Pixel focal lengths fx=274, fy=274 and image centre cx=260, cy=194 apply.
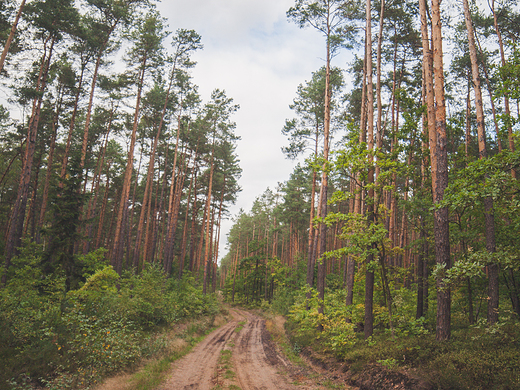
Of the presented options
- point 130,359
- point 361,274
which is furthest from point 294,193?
point 130,359

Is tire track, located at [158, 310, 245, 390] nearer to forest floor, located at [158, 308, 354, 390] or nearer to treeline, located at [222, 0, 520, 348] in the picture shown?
forest floor, located at [158, 308, 354, 390]

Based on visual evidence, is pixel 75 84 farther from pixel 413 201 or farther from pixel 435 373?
Result: pixel 435 373

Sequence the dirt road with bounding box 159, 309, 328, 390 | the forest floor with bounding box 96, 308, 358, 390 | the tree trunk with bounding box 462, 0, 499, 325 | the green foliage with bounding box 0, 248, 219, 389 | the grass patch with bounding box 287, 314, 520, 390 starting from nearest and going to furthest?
the grass patch with bounding box 287, 314, 520, 390 < the green foliage with bounding box 0, 248, 219, 389 < the forest floor with bounding box 96, 308, 358, 390 < the dirt road with bounding box 159, 309, 328, 390 < the tree trunk with bounding box 462, 0, 499, 325

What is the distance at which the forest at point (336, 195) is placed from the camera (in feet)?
22.7

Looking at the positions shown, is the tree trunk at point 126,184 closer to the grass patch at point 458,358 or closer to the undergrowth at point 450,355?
the undergrowth at point 450,355

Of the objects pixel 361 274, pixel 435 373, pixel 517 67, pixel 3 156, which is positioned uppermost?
pixel 3 156

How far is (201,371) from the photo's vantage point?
957cm

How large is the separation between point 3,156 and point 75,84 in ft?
42.3

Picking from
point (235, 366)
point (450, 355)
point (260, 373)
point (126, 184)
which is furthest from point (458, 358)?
point (126, 184)

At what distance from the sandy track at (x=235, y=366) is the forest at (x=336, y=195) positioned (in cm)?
171

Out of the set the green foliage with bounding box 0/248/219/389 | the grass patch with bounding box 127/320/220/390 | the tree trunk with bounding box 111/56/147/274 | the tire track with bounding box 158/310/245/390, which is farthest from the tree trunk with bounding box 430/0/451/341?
the tree trunk with bounding box 111/56/147/274

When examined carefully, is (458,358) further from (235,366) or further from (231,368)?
(235,366)

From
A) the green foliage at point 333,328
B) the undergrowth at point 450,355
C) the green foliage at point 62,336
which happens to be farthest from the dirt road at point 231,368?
the undergrowth at point 450,355

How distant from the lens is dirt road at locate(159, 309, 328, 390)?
8.23m
